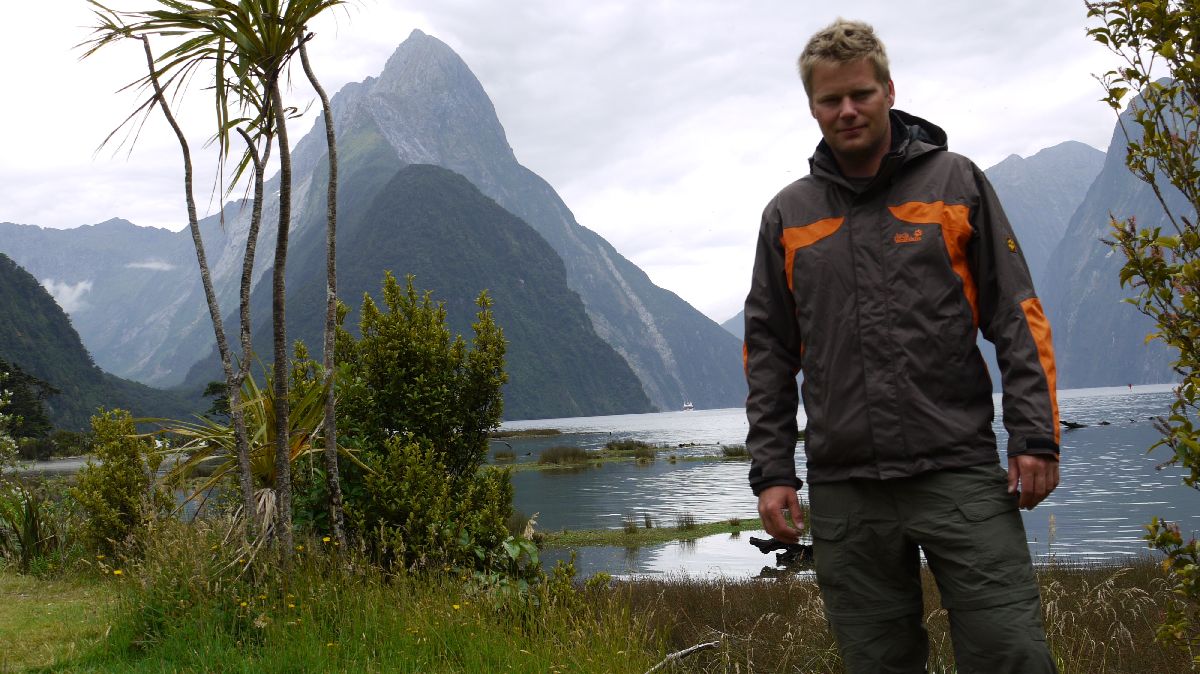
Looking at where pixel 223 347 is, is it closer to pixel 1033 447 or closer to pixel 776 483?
pixel 776 483

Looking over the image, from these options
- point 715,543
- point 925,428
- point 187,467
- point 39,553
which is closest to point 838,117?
point 925,428

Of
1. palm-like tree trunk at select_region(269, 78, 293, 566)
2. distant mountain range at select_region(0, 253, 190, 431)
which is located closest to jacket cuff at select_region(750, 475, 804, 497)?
palm-like tree trunk at select_region(269, 78, 293, 566)

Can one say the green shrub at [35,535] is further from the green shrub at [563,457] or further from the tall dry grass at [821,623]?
the green shrub at [563,457]

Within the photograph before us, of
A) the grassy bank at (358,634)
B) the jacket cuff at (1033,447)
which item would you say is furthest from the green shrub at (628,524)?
the jacket cuff at (1033,447)

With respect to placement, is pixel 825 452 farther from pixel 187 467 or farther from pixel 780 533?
pixel 187 467

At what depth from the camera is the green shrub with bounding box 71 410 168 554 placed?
848 cm

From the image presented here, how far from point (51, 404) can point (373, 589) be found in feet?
322

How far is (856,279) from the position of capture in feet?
8.16

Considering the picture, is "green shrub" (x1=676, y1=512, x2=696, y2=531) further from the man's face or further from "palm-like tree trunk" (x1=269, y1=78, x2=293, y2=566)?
the man's face

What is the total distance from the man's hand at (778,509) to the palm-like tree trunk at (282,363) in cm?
331

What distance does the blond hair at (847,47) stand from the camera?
251 cm

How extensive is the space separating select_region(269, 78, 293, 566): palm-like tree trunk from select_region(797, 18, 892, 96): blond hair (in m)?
3.37

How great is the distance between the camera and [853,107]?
252 centimetres

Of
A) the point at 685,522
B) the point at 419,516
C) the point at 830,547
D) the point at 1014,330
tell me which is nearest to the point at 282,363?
the point at 419,516
